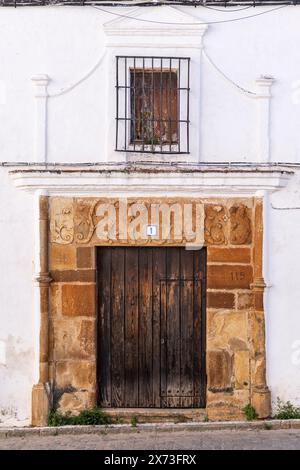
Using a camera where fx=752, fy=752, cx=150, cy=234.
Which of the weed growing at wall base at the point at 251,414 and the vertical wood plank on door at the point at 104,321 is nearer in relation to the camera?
the weed growing at wall base at the point at 251,414

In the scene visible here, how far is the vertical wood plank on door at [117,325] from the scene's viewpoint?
28.3 ft

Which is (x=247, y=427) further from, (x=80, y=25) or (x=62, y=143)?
(x=80, y=25)

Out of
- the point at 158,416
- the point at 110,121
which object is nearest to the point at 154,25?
the point at 110,121

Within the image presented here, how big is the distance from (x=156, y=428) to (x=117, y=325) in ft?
4.04

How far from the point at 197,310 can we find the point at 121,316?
2.88 ft

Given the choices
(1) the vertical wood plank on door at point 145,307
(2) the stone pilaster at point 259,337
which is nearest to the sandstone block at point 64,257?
(1) the vertical wood plank on door at point 145,307

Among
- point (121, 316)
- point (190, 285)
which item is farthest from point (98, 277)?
point (190, 285)

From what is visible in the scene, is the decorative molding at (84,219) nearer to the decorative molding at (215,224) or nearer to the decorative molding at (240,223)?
the decorative molding at (215,224)

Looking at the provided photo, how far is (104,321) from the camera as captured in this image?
8.65 meters

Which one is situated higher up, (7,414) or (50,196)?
(50,196)

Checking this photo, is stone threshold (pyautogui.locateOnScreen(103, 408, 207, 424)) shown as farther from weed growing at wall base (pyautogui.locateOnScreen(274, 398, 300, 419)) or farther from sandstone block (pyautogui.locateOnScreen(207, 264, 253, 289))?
sandstone block (pyautogui.locateOnScreen(207, 264, 253, 289))

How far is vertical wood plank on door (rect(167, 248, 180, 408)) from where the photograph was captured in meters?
8.64

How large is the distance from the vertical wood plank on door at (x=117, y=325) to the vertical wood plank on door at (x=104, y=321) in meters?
0.05

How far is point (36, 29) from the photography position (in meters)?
8.49
